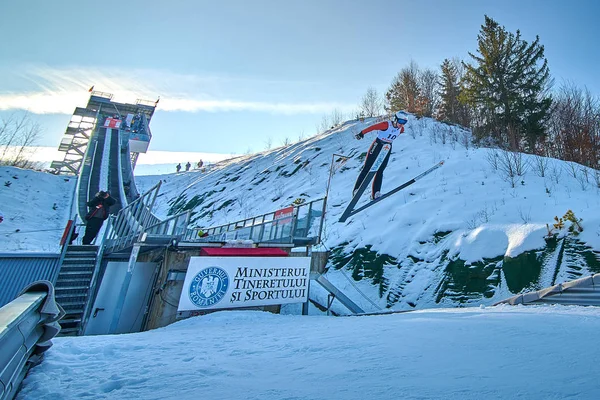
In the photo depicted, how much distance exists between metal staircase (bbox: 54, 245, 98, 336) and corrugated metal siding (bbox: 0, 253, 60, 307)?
0.28 m

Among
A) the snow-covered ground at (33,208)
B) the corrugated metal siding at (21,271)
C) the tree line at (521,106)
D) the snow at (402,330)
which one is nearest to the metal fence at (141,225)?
the corrugated metal siding at (21,271)

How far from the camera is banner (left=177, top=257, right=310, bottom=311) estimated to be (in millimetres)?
7320

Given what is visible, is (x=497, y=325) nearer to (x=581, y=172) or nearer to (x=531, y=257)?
(x=531, y=257)

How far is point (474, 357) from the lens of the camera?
9.71 ft

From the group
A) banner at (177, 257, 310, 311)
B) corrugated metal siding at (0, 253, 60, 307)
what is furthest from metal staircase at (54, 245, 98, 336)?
banner at (177, 257, 310, 311)

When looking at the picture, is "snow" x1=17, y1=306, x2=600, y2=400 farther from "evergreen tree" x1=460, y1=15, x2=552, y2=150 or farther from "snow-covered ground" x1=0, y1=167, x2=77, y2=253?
"evergreen tree" x1=460, y1=15, x2=552, y2=150

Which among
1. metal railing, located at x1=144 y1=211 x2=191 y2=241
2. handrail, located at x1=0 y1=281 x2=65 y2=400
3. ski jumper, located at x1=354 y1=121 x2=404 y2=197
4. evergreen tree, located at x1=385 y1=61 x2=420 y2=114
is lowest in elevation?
handrail, located at x1=0 y1=281 x2=65 y2=400

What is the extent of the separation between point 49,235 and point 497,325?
793 inches

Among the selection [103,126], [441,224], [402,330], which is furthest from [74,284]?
[103,126]

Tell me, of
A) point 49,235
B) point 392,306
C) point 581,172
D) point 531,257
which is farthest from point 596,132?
point 49,235

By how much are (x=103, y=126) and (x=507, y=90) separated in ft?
138

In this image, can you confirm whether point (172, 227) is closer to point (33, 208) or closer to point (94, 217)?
point (94, 217)

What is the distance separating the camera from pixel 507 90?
20203mm

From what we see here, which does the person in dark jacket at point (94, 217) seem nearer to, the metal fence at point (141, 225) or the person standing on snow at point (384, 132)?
the metal fence at point (141, 225)
